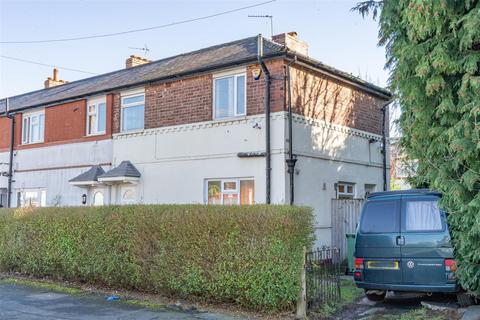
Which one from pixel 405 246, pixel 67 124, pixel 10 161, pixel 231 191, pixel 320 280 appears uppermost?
pixel 67 124

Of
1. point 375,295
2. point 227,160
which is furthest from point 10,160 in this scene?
point 375,295

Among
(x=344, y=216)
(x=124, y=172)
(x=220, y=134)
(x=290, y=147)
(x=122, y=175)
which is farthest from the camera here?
(x=124, y=172)

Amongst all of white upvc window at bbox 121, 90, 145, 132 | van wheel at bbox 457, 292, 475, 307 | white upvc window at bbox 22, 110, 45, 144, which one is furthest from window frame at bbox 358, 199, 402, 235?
white upvc window at bbox 22, 110, 45, 144

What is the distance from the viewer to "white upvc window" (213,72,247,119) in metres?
13.7

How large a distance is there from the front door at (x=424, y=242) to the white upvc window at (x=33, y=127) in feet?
51.1

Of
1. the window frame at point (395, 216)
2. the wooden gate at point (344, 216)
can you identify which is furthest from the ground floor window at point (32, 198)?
the window frame at point (395, 216)

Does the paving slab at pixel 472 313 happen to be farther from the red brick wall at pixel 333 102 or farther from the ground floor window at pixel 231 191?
the red brick wall at pixel 333 102

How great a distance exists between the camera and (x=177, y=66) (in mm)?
16172

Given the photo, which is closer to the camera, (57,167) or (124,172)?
(124,172)

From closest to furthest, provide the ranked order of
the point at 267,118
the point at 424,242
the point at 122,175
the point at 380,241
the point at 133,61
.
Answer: the point at 424,242
the point at 380,241
the point at 267,118
the point at 122,175
the point at 133,61

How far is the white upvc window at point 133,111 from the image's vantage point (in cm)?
1614

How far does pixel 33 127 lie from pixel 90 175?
5.11 meters

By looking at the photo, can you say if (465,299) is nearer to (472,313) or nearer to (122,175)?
(472,313)

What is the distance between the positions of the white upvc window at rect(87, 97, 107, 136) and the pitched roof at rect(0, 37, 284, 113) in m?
0.40
